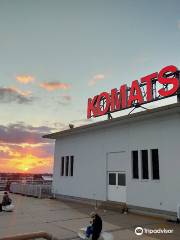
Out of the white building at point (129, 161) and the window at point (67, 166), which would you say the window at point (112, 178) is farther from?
the window at point (67, 166)

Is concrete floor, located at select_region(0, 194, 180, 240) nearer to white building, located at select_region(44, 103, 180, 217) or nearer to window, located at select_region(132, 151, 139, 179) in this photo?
white building, located at select_region(44, 103, 180, 217)

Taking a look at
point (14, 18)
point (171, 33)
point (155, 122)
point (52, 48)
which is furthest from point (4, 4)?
point (155, 122)

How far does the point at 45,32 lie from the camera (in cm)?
1719

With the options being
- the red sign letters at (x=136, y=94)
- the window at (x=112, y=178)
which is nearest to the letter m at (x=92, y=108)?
the red sign letters at (x=136, y=94)

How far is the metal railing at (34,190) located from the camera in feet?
79.2

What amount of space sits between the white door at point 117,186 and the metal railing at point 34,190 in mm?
8621

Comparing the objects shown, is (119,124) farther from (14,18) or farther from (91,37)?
(14,18)

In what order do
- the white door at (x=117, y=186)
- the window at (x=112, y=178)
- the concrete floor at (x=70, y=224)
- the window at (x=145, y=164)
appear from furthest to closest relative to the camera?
1. the window at (x=112, y=178)
2. the white door at (x=117, y=186)
3. the window at (x=145, y=164)
4. the concrete floor at (x=70, y=224)

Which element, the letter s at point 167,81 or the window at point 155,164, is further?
the letter s at point 167,81

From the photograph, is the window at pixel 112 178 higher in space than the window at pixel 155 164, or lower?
lower

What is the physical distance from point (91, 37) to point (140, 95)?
5.81m

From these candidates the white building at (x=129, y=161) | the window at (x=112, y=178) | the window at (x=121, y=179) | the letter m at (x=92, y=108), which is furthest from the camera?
the letter m at (x=92, y=108)

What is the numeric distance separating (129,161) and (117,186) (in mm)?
2320

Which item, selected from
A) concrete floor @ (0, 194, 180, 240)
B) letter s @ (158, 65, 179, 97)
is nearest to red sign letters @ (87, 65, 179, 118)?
letter s @ (158, 65, 179, 97)
